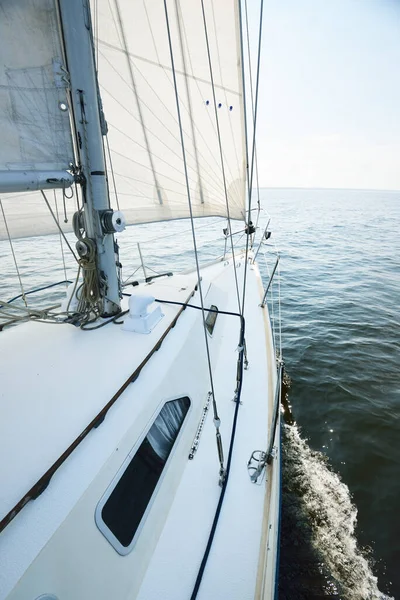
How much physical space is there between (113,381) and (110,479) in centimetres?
64

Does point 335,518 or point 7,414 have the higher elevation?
point 7,414

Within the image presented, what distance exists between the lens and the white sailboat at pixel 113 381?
138 centimetres

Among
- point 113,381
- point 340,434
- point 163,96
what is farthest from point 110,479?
point 163,96

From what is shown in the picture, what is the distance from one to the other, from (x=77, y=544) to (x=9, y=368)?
1.37 meters

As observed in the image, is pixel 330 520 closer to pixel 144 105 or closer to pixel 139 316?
pixel 139 316

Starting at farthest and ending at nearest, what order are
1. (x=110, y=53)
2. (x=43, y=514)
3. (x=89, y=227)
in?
(x=110, y=53)
(x=89, y=227)
(x=43, y=514)

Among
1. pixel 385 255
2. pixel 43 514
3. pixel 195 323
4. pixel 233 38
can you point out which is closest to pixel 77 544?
pixel 43 514

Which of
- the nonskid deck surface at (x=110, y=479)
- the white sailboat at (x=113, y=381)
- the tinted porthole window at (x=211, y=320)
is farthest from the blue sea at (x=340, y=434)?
the tinted porthole window at (x=211, y=320)

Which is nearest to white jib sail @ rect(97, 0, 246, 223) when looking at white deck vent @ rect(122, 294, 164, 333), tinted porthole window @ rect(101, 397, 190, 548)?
white deck vent @ rect(122, 294, 164, 333)

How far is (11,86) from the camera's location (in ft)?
6.93

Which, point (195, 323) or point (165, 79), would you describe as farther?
point (165, 79)

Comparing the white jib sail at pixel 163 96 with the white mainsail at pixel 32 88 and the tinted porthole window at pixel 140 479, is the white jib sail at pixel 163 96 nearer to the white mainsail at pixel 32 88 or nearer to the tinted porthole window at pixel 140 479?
the white mainsail at pixel 32 88

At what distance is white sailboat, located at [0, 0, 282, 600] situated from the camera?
138 centimetres

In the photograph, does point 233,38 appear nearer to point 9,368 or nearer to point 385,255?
point 9,368
